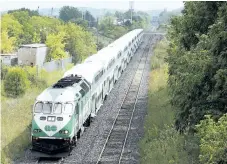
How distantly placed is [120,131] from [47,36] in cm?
3479

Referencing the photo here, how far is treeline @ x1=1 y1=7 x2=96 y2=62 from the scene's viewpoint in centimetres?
5426

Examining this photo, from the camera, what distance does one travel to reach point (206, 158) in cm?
1159

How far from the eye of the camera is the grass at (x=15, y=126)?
760 inches

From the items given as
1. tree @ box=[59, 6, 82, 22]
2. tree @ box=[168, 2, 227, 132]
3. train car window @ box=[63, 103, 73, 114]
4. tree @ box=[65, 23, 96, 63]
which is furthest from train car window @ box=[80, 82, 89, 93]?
tree @ box=[59, 6, 82, 22]

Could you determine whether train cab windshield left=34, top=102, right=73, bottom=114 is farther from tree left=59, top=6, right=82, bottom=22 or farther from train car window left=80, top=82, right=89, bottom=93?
tree left=59, top=6, right=82, bottom=22

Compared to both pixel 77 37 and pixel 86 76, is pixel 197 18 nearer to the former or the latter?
pixel 86 76

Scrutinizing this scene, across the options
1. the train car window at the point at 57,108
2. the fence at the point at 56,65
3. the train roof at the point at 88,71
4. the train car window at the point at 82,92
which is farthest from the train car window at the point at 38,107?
the fence at the point at 56,65

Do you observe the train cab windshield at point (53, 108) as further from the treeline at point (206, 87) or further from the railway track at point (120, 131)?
the treeline at point (206, 87)

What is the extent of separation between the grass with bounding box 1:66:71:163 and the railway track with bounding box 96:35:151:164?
12.3 feet

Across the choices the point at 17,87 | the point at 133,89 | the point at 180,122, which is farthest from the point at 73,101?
the point at 133,89

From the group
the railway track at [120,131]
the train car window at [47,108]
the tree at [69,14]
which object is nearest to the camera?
the train car window at [47,108]

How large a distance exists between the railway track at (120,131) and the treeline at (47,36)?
62.2 ft

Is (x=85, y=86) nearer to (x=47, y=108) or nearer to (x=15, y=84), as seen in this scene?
(x=47, y=108)

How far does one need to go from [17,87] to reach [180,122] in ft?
63.9
